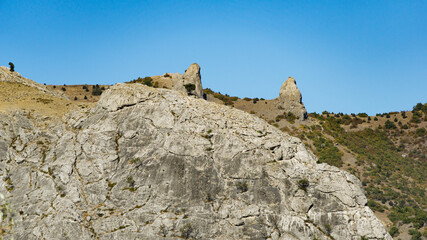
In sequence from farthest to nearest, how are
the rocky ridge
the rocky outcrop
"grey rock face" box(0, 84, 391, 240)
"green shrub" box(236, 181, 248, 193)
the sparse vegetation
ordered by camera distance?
the rocky outcrop, the sparse vegetation, the rocky ridge, "green shrub" box(236, 181, 248, 193), "grey rock face" box(0, 84, 391, 240)

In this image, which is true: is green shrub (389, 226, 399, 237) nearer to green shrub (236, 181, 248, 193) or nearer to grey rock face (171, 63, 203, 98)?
green shrub (236, 181, 248, 193)

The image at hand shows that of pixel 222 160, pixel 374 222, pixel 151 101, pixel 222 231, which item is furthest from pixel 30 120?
pixel 374 222

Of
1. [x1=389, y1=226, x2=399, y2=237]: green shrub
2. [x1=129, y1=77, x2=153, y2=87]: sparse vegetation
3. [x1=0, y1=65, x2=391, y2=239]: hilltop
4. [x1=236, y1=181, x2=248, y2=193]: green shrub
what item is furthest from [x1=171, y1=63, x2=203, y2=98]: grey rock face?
[x1=389, y1=226, x2=399, y2=237]: green shrub

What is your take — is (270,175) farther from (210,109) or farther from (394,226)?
(394,226)

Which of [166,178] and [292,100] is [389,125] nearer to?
[292,100]

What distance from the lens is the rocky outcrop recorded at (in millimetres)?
129750

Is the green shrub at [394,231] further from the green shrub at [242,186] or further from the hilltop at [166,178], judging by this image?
the green shrub at [242,186]

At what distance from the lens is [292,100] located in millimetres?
131125

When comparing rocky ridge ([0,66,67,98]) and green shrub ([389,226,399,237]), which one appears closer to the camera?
green shrub ([389,226,399,237])

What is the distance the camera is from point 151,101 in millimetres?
82625

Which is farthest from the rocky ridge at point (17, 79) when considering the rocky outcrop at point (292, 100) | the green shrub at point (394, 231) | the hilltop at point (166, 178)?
the green shrub at point (394, 231)

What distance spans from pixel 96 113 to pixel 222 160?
91.7ft

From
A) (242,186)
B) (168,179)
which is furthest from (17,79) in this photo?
(242,186)

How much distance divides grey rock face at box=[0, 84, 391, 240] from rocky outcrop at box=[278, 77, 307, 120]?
5009 cm
